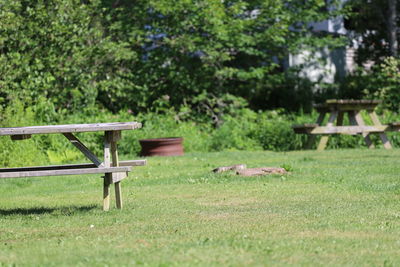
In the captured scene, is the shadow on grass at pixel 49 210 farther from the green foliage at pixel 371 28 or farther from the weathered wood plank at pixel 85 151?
the green foliage at pixel 371 28

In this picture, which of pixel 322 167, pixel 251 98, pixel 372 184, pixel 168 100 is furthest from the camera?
pixel 251 98

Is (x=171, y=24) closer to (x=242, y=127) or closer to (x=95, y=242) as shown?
(x=242, y=127)

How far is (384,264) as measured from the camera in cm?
507

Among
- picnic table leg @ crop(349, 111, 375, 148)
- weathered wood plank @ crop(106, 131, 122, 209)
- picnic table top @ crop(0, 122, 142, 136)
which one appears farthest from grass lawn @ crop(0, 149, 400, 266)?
picnic table leg @ crop(349, 111, 375, 148)

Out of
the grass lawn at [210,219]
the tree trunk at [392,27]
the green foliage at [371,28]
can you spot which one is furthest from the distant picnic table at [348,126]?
the green foliage at [371,28]

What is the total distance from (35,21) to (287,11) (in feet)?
24.7

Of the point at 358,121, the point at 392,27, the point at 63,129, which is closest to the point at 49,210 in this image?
the point at 63,129

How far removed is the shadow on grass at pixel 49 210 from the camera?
26.7 ft

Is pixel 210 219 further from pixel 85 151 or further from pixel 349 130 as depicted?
pixel 349 130

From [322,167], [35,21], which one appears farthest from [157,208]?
[35,21]

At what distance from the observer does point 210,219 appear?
7.26 metres

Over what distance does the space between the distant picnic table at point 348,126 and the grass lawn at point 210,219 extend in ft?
13.9

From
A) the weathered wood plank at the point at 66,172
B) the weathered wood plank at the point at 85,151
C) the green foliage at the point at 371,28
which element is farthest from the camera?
the green foliage at the point at 371,28

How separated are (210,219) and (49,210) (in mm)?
2172
